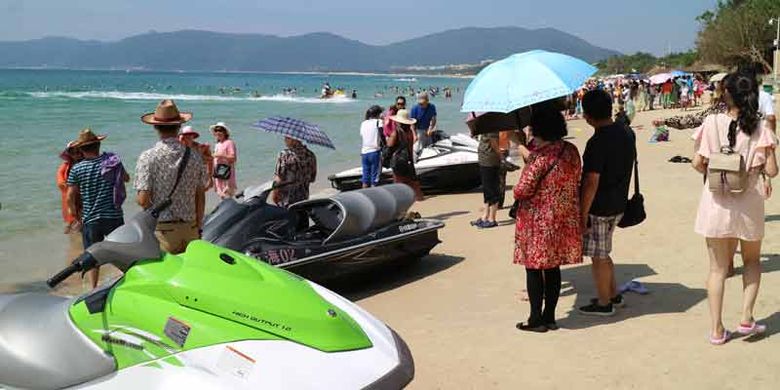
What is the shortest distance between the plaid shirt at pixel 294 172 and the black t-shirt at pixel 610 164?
3.35m

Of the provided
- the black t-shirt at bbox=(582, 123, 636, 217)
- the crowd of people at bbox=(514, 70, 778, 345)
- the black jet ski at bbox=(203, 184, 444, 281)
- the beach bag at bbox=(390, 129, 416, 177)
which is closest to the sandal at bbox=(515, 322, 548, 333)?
the crowd of people at bbox=(514, 70, 778, 345)

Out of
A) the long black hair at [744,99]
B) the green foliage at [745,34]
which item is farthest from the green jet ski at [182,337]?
the green foliage at [745,34]

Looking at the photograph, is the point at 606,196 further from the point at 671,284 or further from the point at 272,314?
the point at 272,314

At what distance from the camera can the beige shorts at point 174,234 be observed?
228 inches

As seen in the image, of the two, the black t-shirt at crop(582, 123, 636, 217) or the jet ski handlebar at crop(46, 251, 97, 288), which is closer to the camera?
the jet ski handlebar at crop(46, 251, 97, 288)

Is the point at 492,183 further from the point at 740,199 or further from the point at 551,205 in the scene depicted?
the point at 740,199

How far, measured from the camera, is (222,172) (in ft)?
32.1

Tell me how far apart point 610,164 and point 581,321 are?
1240 millimetres

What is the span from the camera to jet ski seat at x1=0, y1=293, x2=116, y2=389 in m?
2.87

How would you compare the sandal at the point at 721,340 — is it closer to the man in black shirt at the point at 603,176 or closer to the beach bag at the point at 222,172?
the man in black shirt at the point at 603,176

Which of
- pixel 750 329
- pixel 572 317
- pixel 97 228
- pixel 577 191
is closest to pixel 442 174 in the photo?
pixel 572 317

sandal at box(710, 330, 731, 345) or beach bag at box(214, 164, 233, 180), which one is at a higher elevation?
beach bag at box(214, 164, 233, 180)

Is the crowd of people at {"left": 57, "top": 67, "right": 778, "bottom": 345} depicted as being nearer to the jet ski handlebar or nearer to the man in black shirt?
the man in black shirt

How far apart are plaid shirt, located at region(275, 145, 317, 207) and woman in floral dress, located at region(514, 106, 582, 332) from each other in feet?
10.3
